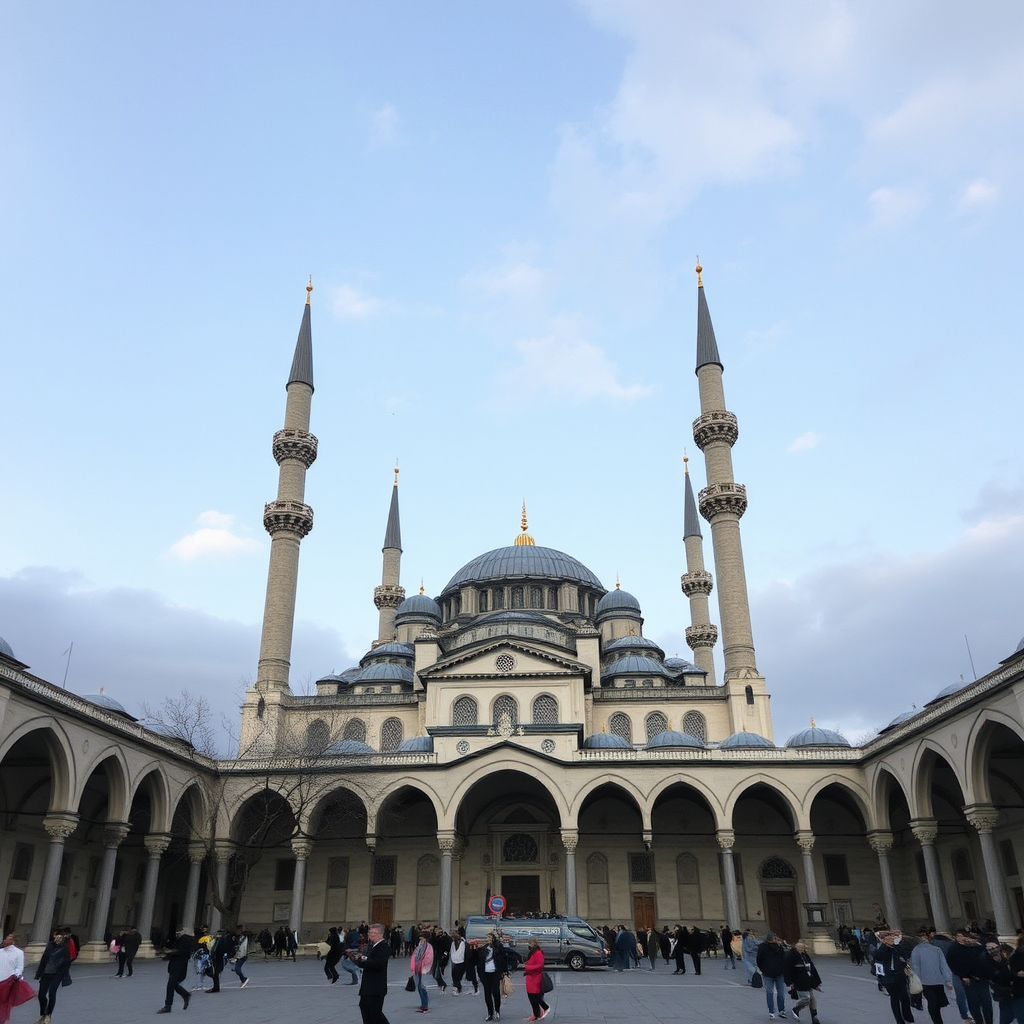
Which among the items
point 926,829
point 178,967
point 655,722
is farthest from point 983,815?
point 178,967

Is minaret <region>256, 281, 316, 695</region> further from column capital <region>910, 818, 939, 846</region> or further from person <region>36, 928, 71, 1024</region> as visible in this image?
person <region>36, 928, 71, 1024</region>

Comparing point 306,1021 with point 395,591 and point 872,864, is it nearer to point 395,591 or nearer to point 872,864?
point 872,864

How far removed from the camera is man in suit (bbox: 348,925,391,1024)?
837cm

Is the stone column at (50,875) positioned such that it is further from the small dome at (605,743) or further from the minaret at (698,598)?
the minaret at (698,598)

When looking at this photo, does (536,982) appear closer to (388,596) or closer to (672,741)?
(672,741)

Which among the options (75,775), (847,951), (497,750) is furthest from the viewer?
(497,750)

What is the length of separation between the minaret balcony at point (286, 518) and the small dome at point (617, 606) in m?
16.3

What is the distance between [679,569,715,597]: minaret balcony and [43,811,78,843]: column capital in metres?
38.2

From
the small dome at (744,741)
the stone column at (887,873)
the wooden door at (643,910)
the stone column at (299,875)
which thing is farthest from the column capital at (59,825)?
the stone column at (887,873)

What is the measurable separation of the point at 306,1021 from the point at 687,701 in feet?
99.2

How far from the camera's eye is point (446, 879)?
3017 centimetres

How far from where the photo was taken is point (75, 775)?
2403 centimetres

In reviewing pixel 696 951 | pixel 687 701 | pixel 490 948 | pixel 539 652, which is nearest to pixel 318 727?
pixel 539 652

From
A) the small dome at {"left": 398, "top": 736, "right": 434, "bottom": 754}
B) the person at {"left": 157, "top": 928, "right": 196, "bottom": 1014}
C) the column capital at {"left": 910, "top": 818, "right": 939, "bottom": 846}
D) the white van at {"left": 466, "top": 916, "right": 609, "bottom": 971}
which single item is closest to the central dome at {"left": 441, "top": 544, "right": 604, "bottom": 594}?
the small dome at {"left": 398, "top": 736, "right": 434, "bottom": 754}
